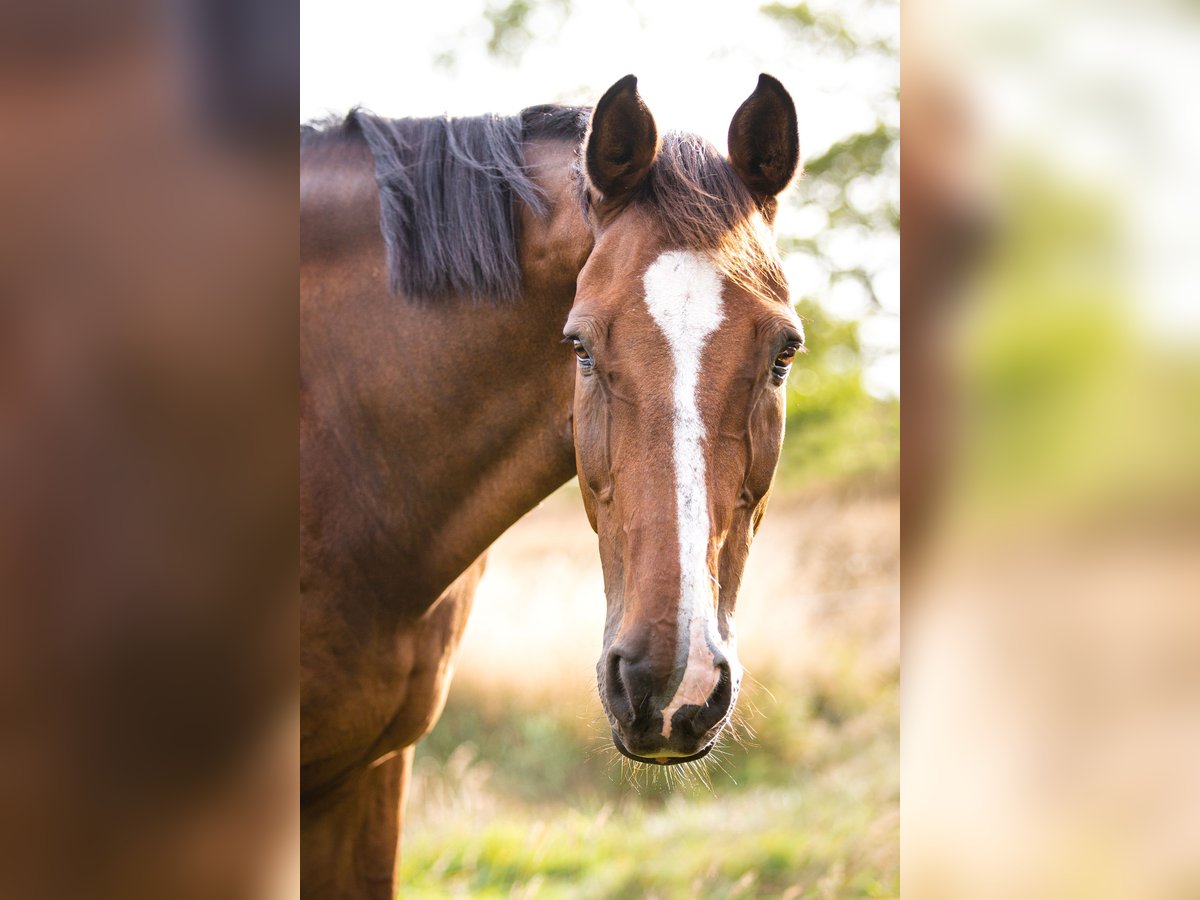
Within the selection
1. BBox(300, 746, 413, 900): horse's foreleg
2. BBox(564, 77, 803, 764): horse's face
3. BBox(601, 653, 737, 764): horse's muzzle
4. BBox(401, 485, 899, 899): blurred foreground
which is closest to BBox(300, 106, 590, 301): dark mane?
BBox(564, 77, 803, 764): horse's face

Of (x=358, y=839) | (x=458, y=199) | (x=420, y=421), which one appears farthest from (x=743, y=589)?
(x=458, y=199)

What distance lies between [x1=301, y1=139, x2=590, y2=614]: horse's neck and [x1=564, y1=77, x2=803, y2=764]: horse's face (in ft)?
0.72

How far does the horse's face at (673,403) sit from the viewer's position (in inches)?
52.2

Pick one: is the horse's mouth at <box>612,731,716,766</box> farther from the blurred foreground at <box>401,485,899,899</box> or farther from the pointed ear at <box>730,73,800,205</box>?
the blurred foreground at <box>401,485,899,899</box>

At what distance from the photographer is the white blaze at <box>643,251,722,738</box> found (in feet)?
4.28

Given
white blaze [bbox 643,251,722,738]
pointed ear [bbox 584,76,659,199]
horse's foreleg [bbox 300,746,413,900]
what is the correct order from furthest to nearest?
1. horse's foreleg [bbox 300,746,413,900]
2. pointed ear [bbox 584,76,659,199]
3. white blaze [bbox 643,251,722,738]

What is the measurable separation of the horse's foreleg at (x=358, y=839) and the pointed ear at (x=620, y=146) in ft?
4.65

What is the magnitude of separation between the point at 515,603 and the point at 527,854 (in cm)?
171

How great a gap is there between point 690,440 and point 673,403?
0.06 metres

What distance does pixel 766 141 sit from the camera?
168cm
